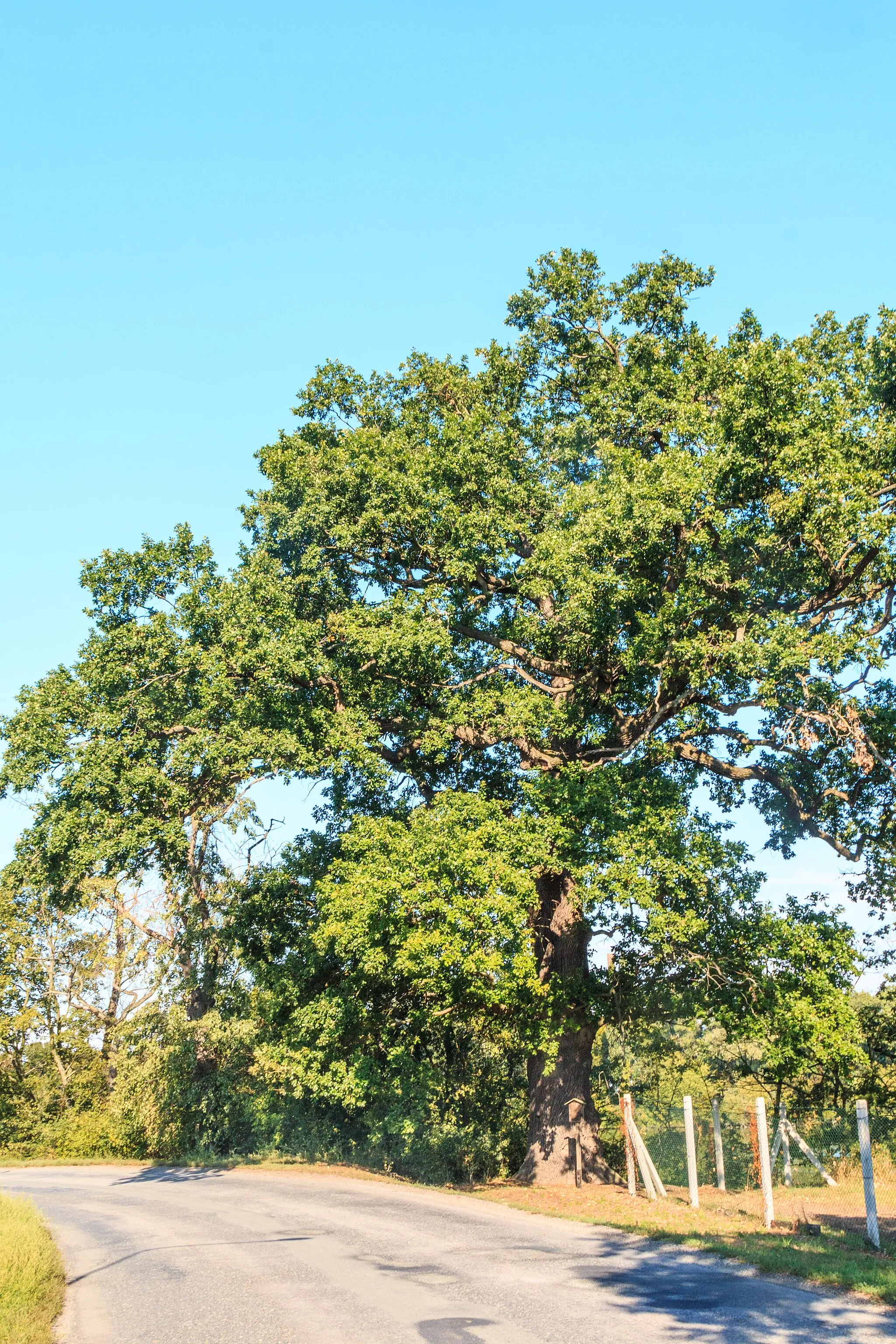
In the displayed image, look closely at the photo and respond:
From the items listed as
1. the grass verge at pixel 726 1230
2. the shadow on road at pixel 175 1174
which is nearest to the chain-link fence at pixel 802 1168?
the grass verge at pixel 726 1230

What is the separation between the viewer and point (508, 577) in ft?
72.3

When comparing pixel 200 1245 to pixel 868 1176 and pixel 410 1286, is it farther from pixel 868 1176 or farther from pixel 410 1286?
pixel 868 1176

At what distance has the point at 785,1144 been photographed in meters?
17.4

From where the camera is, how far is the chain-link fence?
13617mm

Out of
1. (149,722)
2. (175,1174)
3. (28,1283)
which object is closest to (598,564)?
(149,722)

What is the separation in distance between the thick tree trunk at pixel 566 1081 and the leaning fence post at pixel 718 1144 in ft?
7.82

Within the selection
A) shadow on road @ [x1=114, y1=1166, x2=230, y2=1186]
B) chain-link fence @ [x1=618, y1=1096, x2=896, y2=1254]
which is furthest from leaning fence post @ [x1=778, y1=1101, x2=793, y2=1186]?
shadow on road @ [x1=114, y1=1166, x2=230, y2=1186]

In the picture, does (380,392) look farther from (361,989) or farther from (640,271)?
(361,989)

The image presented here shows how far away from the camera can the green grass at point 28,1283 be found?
322 inches

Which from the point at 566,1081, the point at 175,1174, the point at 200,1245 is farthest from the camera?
the point at 175,1174

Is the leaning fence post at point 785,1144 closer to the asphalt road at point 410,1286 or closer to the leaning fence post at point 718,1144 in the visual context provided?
the leaning fence post at point 718,1144

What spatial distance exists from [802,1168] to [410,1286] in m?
11.1

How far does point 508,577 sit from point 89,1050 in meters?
30.6

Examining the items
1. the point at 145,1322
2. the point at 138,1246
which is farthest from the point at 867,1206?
the point at 138,1246
